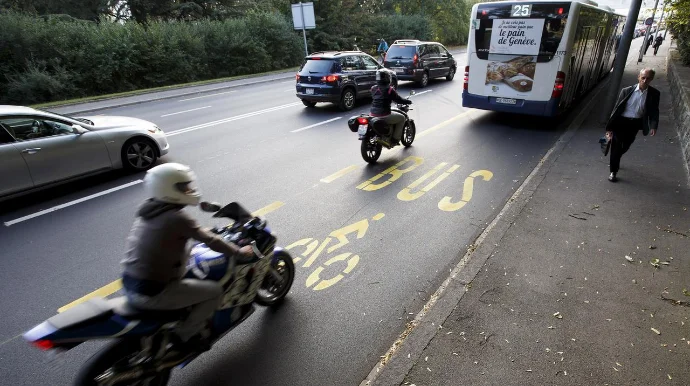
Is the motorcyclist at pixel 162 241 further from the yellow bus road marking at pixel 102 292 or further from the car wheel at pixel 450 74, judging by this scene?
the car wheel at pixel 450 74

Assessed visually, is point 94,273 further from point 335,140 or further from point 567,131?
point 567,131

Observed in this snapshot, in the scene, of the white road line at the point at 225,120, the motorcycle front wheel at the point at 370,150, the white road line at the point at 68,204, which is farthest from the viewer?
the white road line at the point at 225,120

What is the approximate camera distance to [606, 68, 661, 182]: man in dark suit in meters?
6.21

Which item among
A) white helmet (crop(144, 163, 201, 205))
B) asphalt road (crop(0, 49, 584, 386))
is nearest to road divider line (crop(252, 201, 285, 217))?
asphalt road (crop(0, 49, 584, 386))

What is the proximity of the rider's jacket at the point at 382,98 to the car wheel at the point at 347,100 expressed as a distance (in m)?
5.61

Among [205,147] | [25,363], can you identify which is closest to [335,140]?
[205,147]

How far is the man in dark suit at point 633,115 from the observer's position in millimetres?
6215

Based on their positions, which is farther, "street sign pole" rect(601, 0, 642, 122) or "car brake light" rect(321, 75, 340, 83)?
"car brake light" rect(321, 75, 340, 83)

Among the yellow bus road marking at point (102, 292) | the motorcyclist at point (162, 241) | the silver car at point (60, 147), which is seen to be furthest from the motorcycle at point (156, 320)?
the silver car at point (60, 147)

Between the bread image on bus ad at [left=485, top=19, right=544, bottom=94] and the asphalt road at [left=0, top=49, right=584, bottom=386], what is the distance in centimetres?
125

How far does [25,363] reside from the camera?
3.32 metres

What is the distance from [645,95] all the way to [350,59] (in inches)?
378

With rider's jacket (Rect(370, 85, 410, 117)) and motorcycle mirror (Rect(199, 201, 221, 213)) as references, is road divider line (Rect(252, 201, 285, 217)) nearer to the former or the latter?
motorcycle mirror (Rect(199, 201, 221, 213))

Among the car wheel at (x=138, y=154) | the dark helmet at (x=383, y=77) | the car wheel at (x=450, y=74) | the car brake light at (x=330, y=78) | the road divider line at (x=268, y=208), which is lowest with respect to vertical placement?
the car wheel at (x=450, y=74)
